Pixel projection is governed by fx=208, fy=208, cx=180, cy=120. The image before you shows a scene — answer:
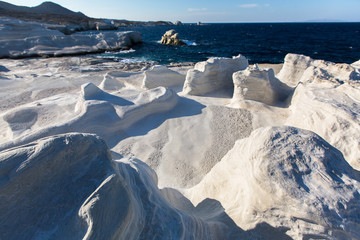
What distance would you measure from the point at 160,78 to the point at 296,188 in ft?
25.4

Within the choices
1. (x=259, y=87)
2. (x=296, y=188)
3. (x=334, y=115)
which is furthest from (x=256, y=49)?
(x=296, y=188)

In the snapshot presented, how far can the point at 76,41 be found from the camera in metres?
24.2

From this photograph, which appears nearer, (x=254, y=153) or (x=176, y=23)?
(x=254, y=153)

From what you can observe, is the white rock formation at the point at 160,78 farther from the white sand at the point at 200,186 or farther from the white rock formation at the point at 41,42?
the white rock formation at the point at 41,42

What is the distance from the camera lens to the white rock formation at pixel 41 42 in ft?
64.5

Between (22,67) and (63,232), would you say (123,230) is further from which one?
(22,67)

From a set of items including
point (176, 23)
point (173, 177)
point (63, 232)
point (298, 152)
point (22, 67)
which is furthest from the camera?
point (176, 23)

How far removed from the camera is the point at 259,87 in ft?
21.5

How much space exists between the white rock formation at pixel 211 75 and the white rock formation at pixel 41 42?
59.4 ft

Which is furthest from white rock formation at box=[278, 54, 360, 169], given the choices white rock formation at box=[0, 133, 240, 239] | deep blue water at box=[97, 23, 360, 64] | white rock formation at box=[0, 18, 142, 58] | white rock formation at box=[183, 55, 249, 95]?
white rock formation at box=[0, 18, 142, 58]

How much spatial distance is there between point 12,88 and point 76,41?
17386 millimetres

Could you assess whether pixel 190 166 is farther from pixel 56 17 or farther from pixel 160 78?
pixel 56 17

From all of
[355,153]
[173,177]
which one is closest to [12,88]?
[173,177]

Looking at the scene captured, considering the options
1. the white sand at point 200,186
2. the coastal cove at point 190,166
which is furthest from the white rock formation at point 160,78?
the white sand at point 200,186
